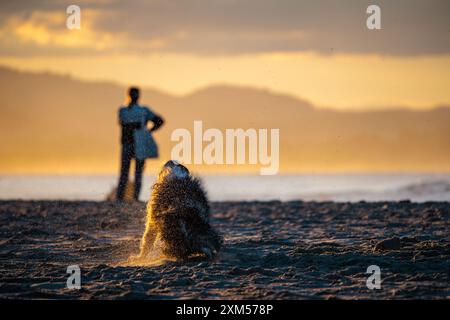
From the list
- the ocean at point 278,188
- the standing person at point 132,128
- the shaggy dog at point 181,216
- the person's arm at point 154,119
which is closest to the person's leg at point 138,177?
the standing person at point 132,128

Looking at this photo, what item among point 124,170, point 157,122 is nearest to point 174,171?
point 157,122

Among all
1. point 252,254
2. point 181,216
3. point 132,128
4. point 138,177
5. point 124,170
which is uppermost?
point 132,128

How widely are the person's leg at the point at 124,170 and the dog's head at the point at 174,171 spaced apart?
639 cm

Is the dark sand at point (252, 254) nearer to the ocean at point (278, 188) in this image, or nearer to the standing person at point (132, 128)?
the standing person at point (132, 128)

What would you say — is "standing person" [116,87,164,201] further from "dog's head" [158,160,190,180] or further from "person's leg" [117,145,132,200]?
"dog's head" [158,160,190,180]

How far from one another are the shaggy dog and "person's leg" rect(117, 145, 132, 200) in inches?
257

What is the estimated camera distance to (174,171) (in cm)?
1002

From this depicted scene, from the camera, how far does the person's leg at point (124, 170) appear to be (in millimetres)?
16578

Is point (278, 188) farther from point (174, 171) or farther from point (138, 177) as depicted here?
point (174, 171)

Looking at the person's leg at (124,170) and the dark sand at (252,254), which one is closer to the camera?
the dark sand at (252,254)

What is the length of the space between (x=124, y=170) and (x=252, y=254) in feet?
21.8

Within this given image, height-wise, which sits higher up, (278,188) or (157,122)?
(157,122)

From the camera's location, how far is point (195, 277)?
29.9 ft
